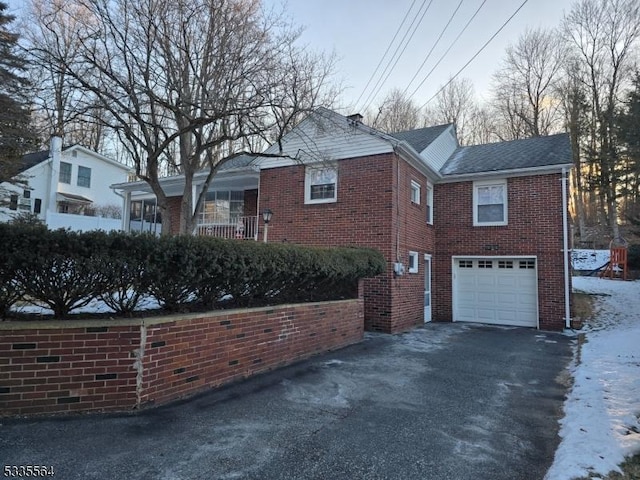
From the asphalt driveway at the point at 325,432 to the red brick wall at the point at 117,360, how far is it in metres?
0.19

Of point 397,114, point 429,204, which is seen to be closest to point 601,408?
point 429,204

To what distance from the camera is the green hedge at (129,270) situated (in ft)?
12.6

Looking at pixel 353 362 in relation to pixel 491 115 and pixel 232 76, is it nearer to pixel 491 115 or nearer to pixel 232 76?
pixel 232 76

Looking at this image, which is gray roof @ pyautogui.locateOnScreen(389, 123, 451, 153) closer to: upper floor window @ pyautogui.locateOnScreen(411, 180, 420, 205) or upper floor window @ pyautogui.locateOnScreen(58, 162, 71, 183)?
upper floor window @ pyautogui.locateOnScreen(411, 180, 420, 205)

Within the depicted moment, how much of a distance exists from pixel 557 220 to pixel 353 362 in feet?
26.7

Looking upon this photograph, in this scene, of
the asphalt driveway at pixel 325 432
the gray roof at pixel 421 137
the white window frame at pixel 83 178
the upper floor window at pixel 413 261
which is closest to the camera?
the asphalt driveway at pixel 325 432

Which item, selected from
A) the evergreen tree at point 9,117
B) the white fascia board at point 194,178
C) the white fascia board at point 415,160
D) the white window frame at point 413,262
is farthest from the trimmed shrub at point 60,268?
the evergreen tree at point 9,117

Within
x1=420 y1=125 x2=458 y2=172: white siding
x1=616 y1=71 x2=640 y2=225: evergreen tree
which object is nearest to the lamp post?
x1=420 y1=125 x2=458 y2=172: white siding

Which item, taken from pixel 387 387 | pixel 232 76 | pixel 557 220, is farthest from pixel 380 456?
pixel 557 220

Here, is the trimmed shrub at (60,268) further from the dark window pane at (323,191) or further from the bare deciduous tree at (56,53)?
the dark window pane at (323,191)

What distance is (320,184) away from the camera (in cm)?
1170

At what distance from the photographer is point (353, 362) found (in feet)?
22.4

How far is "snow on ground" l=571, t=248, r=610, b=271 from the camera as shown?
22.6 m

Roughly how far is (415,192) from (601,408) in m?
8.04
